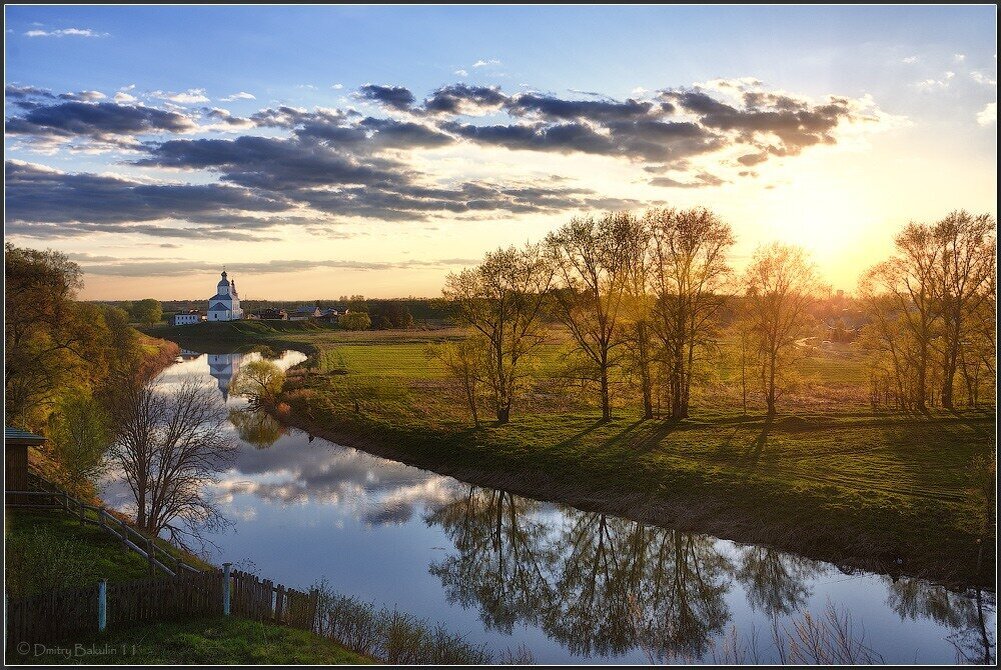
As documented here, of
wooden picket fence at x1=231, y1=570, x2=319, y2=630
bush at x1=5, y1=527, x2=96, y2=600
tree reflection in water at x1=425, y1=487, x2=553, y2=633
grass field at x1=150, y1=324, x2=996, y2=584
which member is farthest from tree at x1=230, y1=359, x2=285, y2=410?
wooden picket fence at x1=231, y1=570, x2=319, y2=630

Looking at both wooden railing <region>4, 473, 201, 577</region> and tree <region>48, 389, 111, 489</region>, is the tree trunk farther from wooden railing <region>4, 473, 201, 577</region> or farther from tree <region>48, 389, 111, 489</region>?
wooden railing <region>4, 473, 201, 577</region>

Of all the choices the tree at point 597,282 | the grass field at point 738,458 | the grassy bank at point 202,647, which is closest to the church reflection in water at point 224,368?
the grass field at point 738,458

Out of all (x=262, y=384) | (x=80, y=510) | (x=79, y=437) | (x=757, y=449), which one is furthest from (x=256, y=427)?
(x=757, y=449)

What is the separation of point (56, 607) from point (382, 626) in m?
7.12

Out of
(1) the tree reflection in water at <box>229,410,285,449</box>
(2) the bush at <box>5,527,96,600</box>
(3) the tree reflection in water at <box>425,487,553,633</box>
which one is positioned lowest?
(3) the tree reflection in water at <box>425,487,553,633</box>

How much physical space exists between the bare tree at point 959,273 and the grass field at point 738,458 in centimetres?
403

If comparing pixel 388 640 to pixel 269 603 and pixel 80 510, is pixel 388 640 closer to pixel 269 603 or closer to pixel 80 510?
pixel 269 603

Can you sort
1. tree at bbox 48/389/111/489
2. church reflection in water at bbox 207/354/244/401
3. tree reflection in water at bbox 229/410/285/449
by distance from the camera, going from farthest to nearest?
church reflection in water at bbox 207/354/244/401
tree reflection in water at bbox 229/410/285/449
tree at bbox 48/389/111/489

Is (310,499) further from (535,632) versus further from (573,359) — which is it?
(573,359)

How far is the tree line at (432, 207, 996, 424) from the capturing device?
40.7 meters

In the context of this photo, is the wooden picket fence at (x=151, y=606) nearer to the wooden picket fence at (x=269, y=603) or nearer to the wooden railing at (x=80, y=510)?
the wooden picket fence at (x=269, y=603)

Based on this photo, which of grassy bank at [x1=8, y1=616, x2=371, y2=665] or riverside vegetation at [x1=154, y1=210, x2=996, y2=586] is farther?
riverside vegetation at [x1=154, y1=210, x2=996, y2=586]

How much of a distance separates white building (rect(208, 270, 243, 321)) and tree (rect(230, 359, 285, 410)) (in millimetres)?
86725

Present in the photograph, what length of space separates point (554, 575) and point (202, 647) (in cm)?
1330
